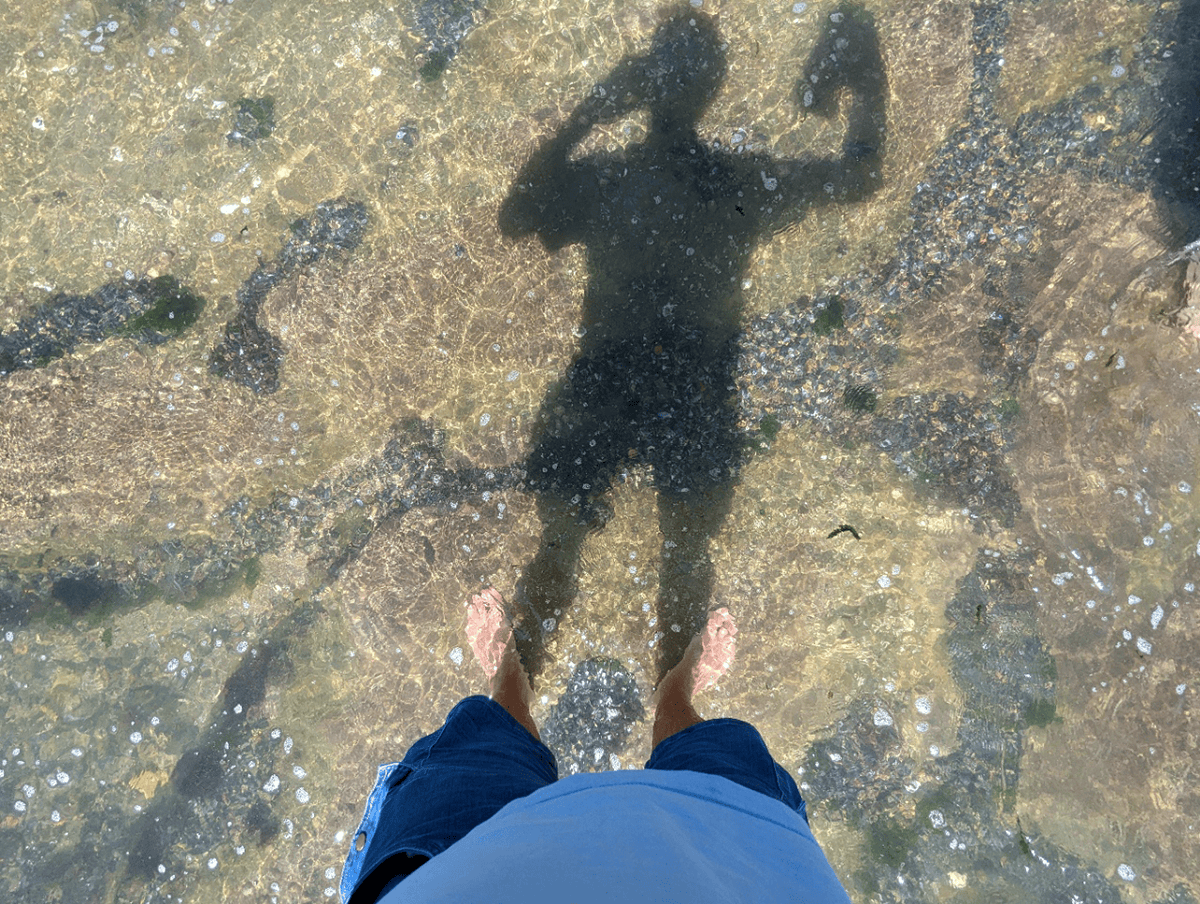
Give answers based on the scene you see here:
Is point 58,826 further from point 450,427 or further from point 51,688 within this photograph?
point 450,427

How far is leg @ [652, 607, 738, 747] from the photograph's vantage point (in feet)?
8.85

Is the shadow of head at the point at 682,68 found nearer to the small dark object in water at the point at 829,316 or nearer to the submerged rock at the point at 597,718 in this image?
the small dark object in water at the point at 829,316

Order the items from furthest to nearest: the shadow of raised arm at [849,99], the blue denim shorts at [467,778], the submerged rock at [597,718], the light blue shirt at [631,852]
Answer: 1. the submerged rock at [597,718]
2. the shadow of raised arm at [849,99]
3. the blue denim shorts at [467,778]
4. the light blue shirt at [631,852]

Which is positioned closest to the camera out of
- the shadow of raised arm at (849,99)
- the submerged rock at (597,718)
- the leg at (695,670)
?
the leg at (695,670)

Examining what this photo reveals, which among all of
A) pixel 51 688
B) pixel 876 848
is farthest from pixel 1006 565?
pixel 51 688

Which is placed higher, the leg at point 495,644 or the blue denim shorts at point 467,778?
the blue denim shorts at point 467,778

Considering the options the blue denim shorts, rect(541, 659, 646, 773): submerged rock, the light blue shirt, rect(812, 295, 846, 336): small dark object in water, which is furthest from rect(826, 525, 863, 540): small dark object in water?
the light blue shirt

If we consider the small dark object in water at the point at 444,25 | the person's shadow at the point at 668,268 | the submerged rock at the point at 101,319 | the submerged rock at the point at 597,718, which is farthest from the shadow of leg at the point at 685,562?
the submerged rock at the point at 101,319

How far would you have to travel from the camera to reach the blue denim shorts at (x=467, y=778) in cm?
184

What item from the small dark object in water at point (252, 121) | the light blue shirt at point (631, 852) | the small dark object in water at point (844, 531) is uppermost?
the small dark object in water at point (252, 121)

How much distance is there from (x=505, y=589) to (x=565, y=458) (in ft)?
2.19

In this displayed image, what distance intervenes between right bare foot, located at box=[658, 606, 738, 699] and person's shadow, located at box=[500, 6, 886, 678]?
51 millimetres

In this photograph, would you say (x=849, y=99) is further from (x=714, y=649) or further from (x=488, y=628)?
(x=488, y=628)

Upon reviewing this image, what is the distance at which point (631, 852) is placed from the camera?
1.24 meters
